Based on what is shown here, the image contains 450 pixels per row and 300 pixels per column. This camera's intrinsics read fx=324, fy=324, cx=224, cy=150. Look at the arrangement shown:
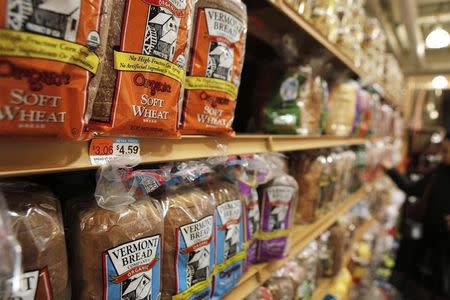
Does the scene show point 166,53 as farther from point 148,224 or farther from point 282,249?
point 282,249

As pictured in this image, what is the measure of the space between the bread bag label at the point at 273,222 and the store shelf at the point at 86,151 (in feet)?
0.60

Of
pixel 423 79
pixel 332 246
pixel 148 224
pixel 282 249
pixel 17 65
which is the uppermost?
pixel 423 79

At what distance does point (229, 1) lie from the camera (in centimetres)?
79

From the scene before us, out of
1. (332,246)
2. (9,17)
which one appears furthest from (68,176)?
(332,246)

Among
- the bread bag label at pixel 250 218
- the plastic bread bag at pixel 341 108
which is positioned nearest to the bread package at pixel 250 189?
the bread bag label at pixel 250 218

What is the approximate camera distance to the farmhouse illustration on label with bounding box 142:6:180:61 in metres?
0.57

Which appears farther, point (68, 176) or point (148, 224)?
point (68, 176)

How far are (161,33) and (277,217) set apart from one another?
872 mm

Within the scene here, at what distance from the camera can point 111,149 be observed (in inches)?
22.1

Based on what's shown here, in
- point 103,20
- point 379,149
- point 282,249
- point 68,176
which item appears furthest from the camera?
point 379,149

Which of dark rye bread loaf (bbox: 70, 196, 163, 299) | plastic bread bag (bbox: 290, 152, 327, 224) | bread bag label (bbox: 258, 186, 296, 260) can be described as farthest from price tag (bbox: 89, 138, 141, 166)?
plastic bread bag (bbox: 290, 152, 327, 224)

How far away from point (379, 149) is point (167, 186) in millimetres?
2972

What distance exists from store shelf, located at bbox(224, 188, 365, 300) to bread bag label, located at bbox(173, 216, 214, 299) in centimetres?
23

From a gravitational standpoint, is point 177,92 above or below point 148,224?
above
